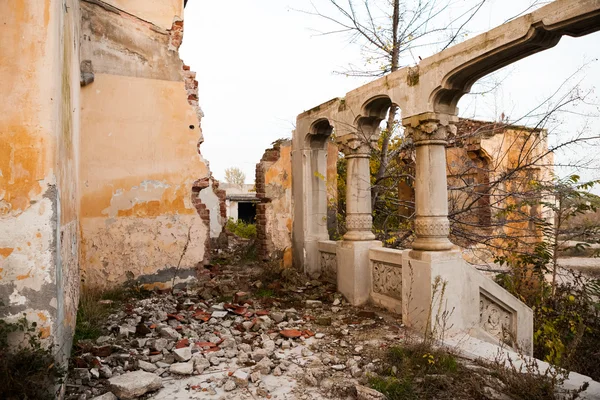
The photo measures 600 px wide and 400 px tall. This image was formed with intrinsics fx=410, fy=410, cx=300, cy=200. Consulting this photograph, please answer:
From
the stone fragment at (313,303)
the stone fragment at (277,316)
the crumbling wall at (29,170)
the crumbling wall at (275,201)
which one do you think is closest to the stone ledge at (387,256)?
the stone fragment at (313,303)

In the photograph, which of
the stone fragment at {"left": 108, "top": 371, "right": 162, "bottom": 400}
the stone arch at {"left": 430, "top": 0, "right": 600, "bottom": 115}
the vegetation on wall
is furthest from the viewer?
the vegetation on wall

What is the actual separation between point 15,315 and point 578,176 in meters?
6.96

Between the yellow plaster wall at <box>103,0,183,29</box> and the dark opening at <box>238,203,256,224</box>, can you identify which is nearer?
the yellow plaster wall at <box>103,0,183,29</box>

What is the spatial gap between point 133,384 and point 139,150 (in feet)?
13.7

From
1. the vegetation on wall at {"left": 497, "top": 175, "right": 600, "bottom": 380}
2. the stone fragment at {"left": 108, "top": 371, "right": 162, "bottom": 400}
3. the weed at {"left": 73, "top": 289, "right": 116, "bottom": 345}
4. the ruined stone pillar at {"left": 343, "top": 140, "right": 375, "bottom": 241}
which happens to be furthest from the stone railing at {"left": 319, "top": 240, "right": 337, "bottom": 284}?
the stone fragment at {"left": 108, "top": 371, "right": 162, "bottom": 400}

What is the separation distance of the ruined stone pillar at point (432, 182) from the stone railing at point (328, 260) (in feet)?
7.69

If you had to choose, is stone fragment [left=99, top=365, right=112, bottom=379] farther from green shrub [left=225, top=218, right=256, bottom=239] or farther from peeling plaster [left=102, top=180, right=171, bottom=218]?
green shrub [left=225, top=218, right=256, bottom=239]

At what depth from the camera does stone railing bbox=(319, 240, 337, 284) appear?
7.24 meters

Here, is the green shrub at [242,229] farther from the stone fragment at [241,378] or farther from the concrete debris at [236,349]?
the stone fragment at [241,378]

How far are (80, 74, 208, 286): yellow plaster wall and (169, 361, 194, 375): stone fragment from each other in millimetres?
3118

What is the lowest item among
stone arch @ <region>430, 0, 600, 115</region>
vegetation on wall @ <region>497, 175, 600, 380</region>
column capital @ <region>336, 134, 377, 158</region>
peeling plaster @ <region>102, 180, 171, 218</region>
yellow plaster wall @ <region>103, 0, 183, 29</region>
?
vegetation on wall @ <region>497, 175, 600, 380</region>

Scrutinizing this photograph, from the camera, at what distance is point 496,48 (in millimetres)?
4273

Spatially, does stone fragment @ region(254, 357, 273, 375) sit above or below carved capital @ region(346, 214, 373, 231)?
below

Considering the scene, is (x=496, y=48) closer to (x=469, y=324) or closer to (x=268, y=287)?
(x=469, y=324)
